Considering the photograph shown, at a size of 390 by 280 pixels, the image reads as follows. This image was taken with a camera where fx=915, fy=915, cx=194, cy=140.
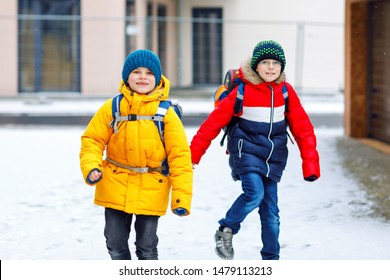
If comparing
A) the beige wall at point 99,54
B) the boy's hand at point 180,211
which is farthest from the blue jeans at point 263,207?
the beige wall at point 99,54

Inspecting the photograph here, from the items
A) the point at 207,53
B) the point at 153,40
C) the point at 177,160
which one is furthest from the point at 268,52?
the point at 207,53

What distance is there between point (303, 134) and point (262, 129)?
0.25 m

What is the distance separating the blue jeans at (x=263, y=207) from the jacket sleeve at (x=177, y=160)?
2.43ft

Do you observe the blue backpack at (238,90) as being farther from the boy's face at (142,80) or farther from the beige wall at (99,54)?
the beige wall at (99,54)

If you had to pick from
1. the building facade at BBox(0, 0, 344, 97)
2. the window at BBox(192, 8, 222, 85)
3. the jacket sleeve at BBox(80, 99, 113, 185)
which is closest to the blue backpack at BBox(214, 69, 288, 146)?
the jacket sleeve at BBox(80, 99, 113, 185)

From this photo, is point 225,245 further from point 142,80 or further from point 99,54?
point 99,54

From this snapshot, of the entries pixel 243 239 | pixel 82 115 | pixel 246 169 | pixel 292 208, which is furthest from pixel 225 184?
pixel 82 115

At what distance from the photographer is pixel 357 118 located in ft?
43.3

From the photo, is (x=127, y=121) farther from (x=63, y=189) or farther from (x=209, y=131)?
(x=63, y=189)

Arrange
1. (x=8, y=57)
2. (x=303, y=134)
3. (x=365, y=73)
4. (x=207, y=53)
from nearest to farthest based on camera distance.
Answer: (x=303, y=134) → (x=365, y=73) → (x=8, y=57) → (x=207, y=53)

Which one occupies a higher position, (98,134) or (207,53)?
(207,53)

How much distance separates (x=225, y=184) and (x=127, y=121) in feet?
14.5

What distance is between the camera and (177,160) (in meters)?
4.63

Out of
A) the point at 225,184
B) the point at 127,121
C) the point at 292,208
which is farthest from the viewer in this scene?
the point at 225,184
